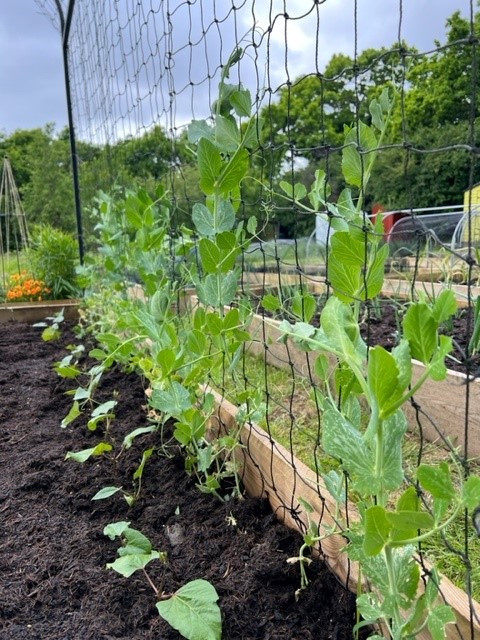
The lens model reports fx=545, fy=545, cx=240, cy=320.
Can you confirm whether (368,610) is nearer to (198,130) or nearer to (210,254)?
(210,254)

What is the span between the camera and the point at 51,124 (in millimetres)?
29406

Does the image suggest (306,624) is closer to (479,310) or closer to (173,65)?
(479,310)

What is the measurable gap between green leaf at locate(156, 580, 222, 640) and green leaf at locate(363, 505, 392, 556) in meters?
0.41

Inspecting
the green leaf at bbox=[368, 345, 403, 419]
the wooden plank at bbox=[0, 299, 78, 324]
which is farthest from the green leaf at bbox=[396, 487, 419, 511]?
the wooden plank at bbox=[0, 299, 78, 324]

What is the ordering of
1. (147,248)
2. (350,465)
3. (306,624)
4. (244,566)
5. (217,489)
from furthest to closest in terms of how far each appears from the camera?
1. (147,248)
2. (217,489)
3. (244,566)
4. (306,624)
5. (350,465)

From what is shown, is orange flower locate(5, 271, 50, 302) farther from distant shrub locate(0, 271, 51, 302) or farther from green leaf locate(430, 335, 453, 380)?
green leaf locate(430, 335, 453, 380)

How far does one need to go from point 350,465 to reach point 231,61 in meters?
0.86

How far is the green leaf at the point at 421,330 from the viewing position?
1.83 feet

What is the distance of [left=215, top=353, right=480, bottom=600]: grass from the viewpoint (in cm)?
108

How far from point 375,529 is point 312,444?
1.17 m

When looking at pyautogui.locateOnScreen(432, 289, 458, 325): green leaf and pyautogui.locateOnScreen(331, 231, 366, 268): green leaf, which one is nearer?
pyautogui.locateOnScreen(432, 289, 458, 325): green leaf

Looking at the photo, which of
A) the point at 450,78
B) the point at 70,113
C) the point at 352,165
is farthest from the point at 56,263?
the point at 352,165

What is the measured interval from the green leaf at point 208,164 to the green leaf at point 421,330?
68 cm

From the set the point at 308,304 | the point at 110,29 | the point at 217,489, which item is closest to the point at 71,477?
the point at 217,489
